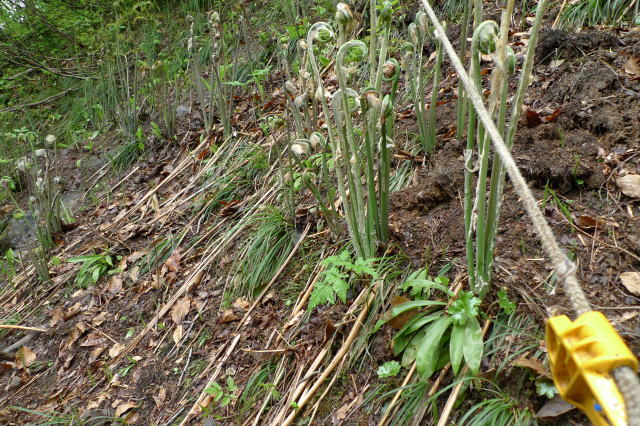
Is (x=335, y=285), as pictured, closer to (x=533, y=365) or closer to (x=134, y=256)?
(x=533, y=365)

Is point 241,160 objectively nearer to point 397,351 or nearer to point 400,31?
point 400,31

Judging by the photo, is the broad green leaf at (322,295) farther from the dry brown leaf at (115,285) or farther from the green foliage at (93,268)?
the green foliage at (93,268)

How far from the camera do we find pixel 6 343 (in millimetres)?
3180

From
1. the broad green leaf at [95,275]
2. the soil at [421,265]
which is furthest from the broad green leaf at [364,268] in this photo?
the broad green leaf at [95,275]

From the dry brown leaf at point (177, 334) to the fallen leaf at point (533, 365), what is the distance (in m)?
1.89

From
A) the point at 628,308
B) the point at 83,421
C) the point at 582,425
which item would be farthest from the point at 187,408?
the point at 628,308

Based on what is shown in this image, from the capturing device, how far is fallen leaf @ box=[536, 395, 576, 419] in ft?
4.21

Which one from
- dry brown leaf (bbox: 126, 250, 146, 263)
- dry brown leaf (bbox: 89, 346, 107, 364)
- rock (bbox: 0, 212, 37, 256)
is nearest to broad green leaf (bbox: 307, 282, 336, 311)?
dry brown leaf (bbox: 89, 346, 107, 364)

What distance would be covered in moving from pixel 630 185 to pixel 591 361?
167 cm

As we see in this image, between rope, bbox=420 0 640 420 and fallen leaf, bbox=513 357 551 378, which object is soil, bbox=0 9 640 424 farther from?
rope, bbox=420 0 640 420

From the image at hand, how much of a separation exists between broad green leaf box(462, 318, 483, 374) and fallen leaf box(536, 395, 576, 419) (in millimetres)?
218

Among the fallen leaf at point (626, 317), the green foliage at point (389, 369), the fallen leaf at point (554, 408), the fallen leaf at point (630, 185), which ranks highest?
the fallen leaf at point (630, 185)

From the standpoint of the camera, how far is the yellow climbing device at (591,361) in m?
0.56

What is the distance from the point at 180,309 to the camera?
2775mm
